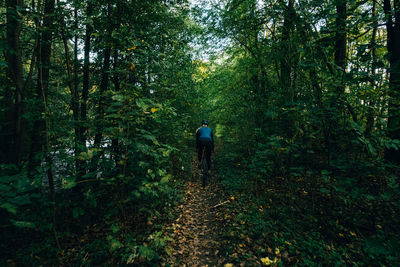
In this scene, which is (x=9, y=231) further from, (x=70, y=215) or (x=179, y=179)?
(x=179, y=179)

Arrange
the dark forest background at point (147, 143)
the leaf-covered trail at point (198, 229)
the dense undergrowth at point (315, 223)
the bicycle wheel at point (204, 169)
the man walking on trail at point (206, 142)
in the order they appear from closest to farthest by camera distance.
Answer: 1. the dark forest background at point (147, 143)
2. the dense undergrowth at point (315, 223)
3. the leaf-covered trail at point (198, 229)
4. the bicycle wheel at point (204, 169)
5. the man walking on trail at point (206, 142)

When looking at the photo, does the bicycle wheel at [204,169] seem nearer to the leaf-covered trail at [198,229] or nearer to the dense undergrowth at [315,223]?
the leaf-covered trail at [198,229]

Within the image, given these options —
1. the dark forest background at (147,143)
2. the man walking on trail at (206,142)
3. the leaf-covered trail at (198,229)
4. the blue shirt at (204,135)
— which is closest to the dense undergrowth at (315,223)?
the dark forest background at (147,143)

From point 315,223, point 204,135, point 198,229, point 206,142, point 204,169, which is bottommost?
point 198,229

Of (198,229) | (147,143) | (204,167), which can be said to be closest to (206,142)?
(204,167)

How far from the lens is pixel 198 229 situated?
4523 millimetres

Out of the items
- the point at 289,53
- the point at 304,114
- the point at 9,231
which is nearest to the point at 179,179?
the point at 9,231

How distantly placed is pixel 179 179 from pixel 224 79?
27.9 feet

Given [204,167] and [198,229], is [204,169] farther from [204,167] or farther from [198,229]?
[198,229]

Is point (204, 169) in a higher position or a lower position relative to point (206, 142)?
lower

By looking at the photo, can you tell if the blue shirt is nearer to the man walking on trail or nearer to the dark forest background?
the man walking on trail

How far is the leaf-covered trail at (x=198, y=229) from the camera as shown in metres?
3.55

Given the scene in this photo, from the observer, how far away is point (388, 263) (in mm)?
3096

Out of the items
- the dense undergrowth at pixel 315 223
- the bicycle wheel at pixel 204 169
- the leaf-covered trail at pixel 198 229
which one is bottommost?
the leaf-covered trail at pixel 198 229
